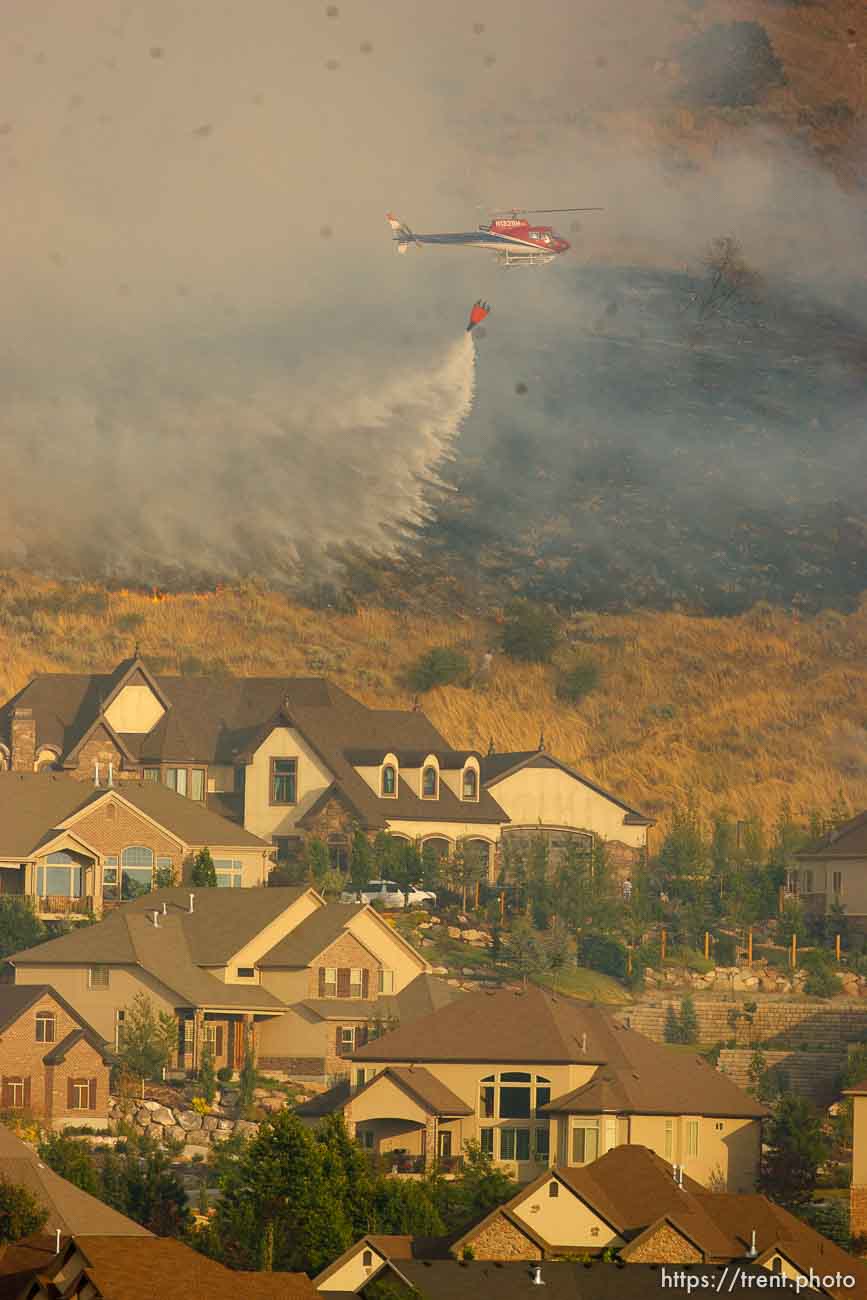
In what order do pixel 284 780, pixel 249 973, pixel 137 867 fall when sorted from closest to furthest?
pixel 249 973 < pixel 137 867 < pixel 284 780

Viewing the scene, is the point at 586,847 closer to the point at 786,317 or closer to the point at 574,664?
the point at 574,664

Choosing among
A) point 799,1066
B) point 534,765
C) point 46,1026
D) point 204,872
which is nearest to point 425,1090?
point 46,1026

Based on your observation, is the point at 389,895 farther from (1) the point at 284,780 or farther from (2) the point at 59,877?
(1) the point at 284,780

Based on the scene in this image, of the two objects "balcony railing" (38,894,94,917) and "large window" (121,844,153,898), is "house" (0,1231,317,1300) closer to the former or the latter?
"balcony railing" (38,894,94,917)

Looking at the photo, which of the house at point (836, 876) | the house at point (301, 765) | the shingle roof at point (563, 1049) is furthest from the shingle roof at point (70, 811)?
the house at point (836, 876)

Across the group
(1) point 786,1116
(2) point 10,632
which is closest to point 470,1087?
(1) point 786,1116
